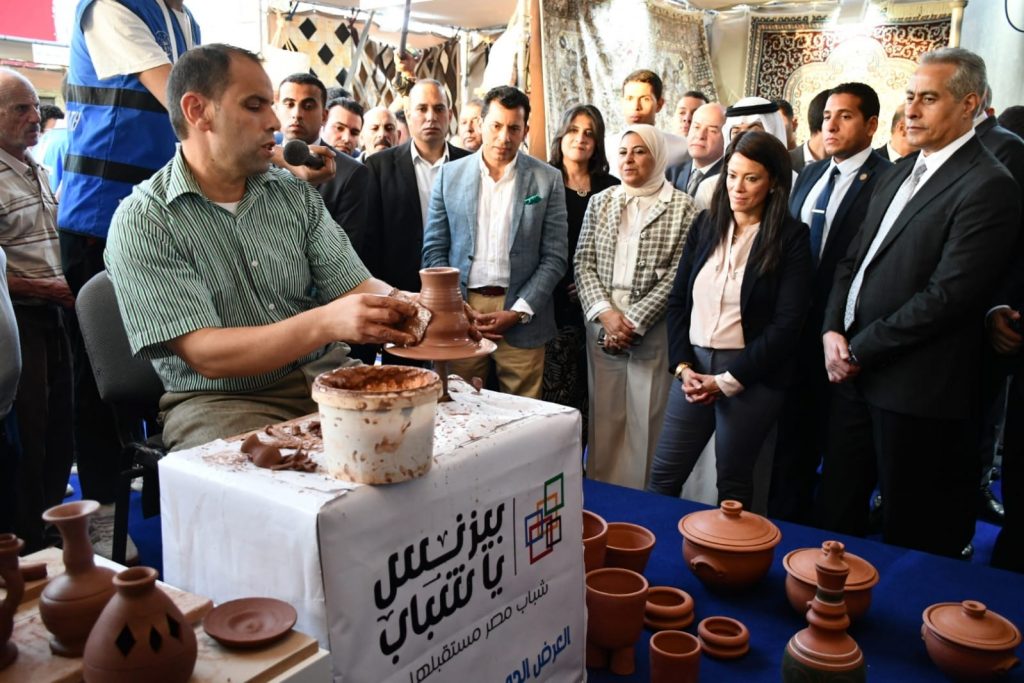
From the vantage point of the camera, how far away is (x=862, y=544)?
268cm

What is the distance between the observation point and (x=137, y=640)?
110cm

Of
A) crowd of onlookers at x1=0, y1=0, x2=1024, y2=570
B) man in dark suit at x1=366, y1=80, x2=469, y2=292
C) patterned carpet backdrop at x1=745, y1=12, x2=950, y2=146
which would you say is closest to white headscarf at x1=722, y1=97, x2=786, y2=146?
crowd of onlookers at x1=0, y1=0, x2=1024, y2=570

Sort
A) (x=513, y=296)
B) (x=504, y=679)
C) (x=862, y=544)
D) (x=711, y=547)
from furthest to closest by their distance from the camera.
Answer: (x=513, y=296)
(x=862, y=544)
(x=711, y=547)
(x=504, y=679)

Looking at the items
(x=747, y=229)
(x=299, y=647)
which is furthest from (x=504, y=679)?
(x=747, y=229)

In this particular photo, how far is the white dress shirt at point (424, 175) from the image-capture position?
4.10m

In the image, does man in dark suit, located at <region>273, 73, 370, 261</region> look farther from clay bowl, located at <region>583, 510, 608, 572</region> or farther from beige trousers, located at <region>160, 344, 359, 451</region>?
clay bowl, located at <region>583, 510, 608, 572</region>

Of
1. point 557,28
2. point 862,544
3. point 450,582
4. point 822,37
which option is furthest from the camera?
point 822,37

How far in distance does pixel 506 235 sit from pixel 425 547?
2.30 metres

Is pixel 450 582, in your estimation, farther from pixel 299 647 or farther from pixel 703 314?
pixel 703 314

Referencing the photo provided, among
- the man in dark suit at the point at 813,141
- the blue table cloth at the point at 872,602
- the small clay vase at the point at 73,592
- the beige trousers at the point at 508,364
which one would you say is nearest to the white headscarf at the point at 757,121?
the man in dark suit at the point at 813,141

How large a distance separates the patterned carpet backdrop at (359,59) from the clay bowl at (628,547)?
200 inches

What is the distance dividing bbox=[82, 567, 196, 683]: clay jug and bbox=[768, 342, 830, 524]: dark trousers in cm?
302

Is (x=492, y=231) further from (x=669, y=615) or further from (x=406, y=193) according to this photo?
(x=669, y=615)

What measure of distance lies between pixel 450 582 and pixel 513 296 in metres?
2.16
